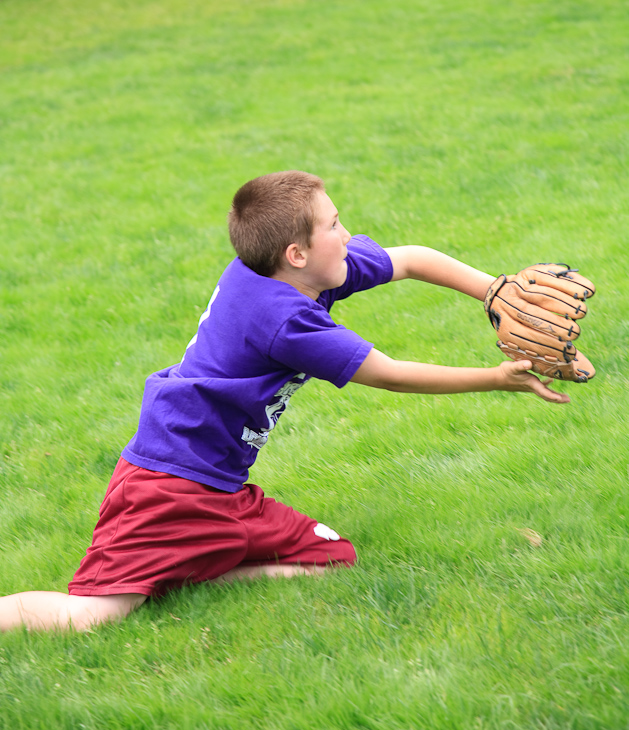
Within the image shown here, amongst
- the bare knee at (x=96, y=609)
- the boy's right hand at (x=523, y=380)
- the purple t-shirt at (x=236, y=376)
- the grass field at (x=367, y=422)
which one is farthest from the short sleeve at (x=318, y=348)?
the bare knee at (x=96, y=609)

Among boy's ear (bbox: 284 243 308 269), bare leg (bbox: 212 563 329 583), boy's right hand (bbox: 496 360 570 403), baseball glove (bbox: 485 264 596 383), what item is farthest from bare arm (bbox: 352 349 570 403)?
bare leg (bbox: 212 563 329 583)

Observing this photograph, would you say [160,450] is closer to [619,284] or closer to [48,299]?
[619,284]

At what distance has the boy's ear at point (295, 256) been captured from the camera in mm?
2837

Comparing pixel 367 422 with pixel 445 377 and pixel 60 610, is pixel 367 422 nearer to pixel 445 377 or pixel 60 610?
pixel 445 377

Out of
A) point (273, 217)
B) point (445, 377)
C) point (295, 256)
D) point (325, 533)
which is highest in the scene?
point (273, 217)

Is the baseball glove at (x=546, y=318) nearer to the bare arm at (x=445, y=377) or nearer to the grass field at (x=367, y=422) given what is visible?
the bare arm at (x=445, y=377)

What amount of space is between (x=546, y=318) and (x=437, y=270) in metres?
0.62

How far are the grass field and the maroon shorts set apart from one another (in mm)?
123

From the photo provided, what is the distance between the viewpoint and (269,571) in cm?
310

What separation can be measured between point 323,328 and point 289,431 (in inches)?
65.5

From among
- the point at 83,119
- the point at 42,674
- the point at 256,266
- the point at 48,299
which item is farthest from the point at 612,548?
the point at 83,119

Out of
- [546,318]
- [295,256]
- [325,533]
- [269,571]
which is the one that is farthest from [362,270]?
[269,571]

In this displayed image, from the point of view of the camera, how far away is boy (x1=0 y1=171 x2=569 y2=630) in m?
2.77

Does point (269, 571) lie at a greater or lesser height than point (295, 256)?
lesser
